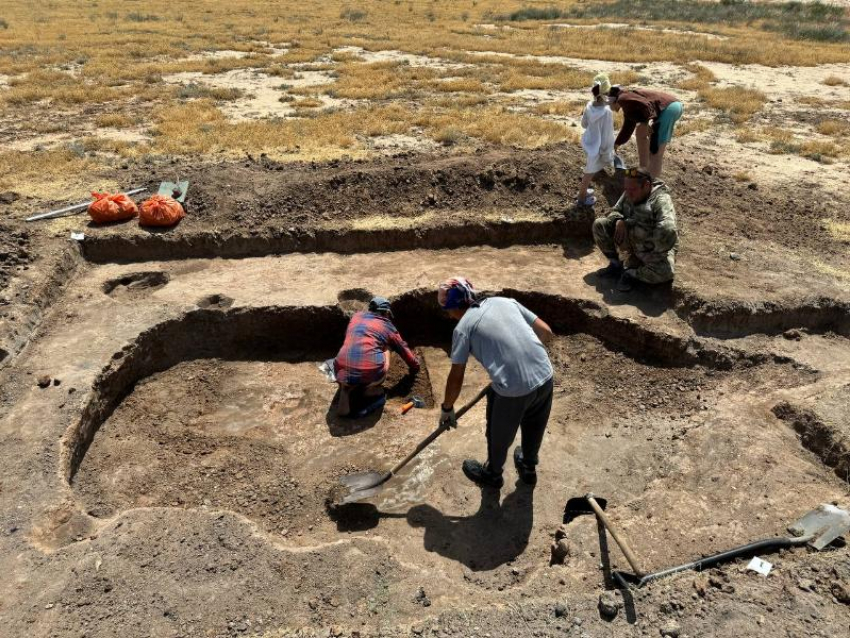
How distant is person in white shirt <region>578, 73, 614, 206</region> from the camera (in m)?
8.05

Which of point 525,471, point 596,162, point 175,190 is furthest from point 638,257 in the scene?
point 175,190

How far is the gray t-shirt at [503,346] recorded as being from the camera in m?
4.21

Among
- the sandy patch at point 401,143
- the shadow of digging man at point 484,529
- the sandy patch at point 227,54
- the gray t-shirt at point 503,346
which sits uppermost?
the gray t-shirt at point 503,346

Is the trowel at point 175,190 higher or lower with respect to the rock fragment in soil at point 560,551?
higher

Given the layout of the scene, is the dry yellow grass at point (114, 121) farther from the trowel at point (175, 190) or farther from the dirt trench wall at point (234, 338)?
the dirt trench wall at point (234, 338)

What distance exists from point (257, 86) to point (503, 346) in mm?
17295

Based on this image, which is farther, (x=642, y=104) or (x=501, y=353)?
(x=642, y=104)

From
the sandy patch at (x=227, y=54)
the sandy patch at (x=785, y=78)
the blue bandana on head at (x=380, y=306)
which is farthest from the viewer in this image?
the sandy patch at (x=227, y=54)

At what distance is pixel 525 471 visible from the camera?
17.1ft

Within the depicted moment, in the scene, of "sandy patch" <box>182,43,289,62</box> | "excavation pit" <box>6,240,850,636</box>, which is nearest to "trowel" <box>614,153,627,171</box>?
"excavation pit" <box>6,240,850,636</box>

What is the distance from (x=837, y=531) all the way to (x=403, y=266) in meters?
5.82

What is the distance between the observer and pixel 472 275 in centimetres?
805

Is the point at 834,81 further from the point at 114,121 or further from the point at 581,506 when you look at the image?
the point at 114,121

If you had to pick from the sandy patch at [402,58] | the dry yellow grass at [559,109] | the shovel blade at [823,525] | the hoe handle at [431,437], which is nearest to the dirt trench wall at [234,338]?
the hoe handle at [431,437]
